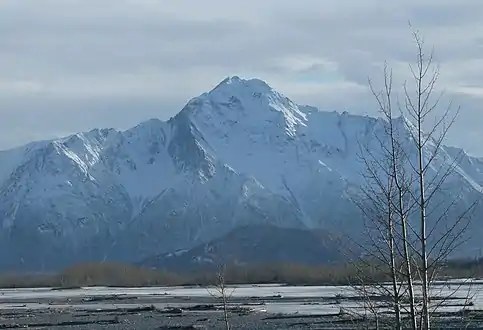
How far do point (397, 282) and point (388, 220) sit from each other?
5.57ft

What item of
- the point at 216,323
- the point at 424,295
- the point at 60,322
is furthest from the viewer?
the point at 60,322

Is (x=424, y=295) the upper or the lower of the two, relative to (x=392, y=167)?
lower

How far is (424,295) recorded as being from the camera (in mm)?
16016

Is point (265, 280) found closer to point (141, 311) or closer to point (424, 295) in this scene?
point (141, 311)

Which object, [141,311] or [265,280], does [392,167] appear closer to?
[141,311]

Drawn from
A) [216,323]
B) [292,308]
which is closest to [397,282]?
[216,323]

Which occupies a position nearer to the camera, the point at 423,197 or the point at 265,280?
the point at 423,197

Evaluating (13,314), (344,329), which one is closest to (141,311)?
(13,314)

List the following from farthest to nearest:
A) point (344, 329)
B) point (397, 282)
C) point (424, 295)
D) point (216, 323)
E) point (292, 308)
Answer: point (292, 308), point (216, 323), point (344, 329), point (397, 282), point (424, 295)

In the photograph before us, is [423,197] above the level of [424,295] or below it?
above

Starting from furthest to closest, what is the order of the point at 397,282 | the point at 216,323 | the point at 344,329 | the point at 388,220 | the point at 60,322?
the point at 60,322 → the point at 216,323 → the point at 344,329 → the point at 397,282 → the point at 388,220

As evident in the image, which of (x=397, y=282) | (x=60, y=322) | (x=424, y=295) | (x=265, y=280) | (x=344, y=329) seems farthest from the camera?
(x=265, y=280)

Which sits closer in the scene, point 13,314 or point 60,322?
point 60,322

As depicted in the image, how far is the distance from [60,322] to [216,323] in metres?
12.8
